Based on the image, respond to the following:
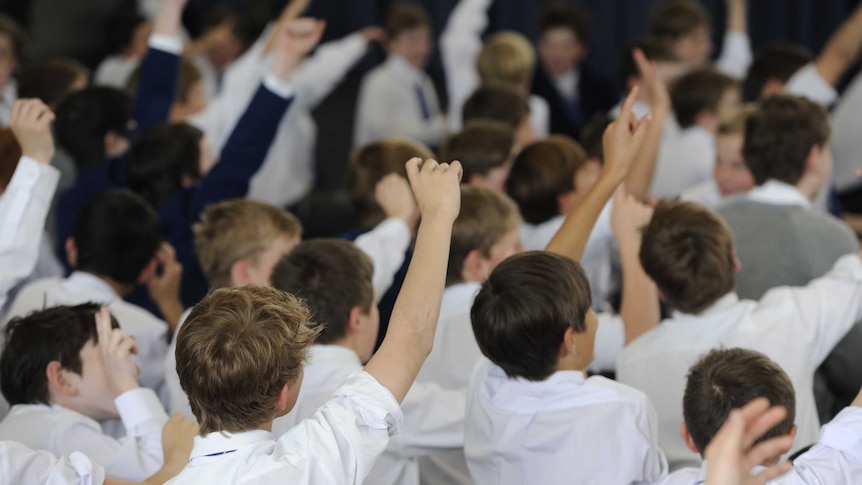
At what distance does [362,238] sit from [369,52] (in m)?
5.42

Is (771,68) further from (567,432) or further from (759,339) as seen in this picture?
(567,432)

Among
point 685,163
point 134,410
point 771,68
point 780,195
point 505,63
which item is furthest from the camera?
point 505,63

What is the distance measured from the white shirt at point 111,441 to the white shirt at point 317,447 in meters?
0.53

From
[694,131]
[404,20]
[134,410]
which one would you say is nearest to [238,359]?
[134,410]

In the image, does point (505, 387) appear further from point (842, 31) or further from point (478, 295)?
point (842, 31)

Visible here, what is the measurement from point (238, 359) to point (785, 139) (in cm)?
182

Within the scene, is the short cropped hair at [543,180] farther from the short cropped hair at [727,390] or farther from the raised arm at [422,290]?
the raised arm at [422,290]

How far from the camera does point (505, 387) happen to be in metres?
1.98

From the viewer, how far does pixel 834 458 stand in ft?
5.51

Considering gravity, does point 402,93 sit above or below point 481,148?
below

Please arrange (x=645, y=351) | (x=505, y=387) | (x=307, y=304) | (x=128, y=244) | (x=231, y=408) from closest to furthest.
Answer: (x=231, y=408) < (x=505, y=387) < (x=307, y=304) < (x=645, y=351) < (x=128, y=244)

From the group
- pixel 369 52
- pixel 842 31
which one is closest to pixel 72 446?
pixel 842 31

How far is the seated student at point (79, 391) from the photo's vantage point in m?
2.01

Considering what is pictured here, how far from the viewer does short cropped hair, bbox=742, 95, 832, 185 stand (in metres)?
2.77
